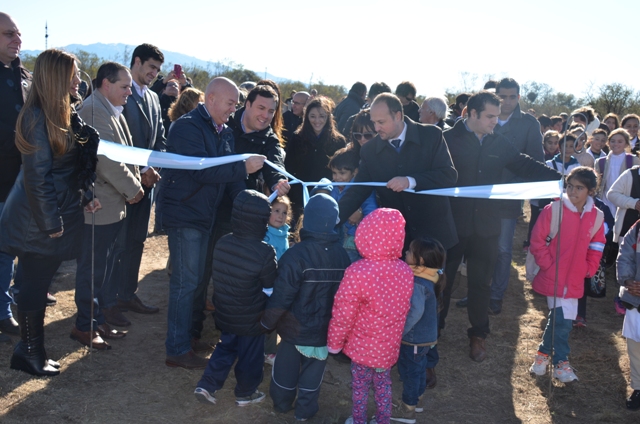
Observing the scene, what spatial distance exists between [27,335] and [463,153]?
4.02m

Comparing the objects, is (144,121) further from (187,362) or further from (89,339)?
(187,362)

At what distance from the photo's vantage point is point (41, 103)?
3947 millimetres

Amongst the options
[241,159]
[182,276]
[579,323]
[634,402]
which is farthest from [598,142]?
[182,276]

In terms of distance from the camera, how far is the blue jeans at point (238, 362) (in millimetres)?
4117

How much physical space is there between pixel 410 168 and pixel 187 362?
252 centimetres

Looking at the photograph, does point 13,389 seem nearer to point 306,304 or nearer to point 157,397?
point 157,397

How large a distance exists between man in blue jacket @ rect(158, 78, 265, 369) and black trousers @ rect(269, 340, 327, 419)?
3.16 feet

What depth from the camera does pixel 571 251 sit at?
4.93 m

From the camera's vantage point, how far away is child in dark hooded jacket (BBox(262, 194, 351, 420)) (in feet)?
12.6

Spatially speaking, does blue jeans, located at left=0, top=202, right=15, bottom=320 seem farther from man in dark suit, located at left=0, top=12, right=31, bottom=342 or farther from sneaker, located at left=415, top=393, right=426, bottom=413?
sneaker, located at left=415, top=393, right=426, bottom=413

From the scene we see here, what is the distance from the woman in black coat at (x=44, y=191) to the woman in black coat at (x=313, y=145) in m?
2.64

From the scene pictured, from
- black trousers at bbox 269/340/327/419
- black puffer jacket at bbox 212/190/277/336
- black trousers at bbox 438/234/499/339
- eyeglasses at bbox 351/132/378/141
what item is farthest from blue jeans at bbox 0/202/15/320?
black trousers at bbox 438/234/499/339

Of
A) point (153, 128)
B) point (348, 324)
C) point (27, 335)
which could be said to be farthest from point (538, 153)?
point (27, 335)

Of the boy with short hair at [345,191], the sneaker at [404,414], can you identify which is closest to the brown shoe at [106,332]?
the boy with short hair at [345,191]
